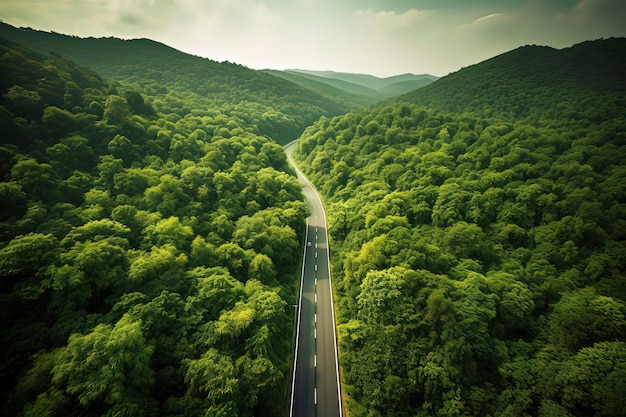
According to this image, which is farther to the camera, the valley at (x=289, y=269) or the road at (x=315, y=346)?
the road at (x=315, y=346)

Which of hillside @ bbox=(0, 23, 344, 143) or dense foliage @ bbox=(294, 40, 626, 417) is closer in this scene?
dense foliage @ bbox=(294, 40, 626, 417)

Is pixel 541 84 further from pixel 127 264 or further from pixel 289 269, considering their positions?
pixel 127 264

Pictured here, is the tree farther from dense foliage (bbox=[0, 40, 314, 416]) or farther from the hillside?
the hillside

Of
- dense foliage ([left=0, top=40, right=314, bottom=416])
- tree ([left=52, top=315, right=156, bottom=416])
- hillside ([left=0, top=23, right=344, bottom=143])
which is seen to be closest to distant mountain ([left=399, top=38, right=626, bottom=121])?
hillside ([left=0, top=23, right=344, bottom=143])

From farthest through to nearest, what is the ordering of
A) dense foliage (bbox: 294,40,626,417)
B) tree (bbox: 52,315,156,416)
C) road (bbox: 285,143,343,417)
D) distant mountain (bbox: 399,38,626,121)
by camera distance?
1. distant mountain (bbox: 399,38,626,121)
2. road (bbox: 285,143,343,417)
3. dense foliage (bbox: 294,40,626,417)
4. tree (bbox: 52,315,156,416)

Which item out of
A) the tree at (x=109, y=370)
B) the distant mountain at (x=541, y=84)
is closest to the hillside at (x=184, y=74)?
the distant mountain at (x=541, y=84)

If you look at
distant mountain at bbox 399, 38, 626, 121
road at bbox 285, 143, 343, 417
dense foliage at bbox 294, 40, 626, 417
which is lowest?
road at bbox 285, 143, 343, 417

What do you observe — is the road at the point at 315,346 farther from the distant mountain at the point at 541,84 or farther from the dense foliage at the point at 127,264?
the distant mountain at the point at 541,84

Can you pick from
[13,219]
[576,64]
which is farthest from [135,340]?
[576,64]
